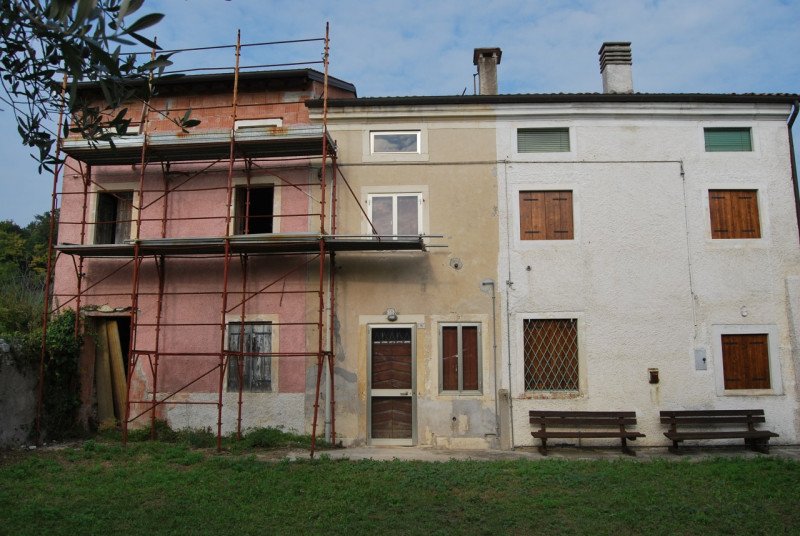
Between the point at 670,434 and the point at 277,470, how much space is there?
689 cm

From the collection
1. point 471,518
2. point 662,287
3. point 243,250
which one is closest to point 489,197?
point 662,287

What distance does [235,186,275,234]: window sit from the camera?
1232cm

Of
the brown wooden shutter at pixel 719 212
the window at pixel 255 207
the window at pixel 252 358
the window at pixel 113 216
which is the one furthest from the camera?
the window at pixel 113 216

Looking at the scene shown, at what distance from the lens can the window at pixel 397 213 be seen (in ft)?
39.1

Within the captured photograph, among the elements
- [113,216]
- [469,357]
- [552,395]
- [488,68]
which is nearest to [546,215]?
[469,357]

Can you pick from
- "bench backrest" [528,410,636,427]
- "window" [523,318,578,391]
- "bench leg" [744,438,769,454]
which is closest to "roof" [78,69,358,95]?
"window" [523,318,578,391]

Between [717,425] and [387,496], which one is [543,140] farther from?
[387,496]

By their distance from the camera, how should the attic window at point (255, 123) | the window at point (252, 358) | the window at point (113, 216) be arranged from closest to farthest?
the window at point (252, 358)
the window at point (113, 216)
the attic window at point (255, 123)

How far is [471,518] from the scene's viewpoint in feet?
22.7

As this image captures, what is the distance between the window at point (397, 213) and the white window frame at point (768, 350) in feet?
20.3

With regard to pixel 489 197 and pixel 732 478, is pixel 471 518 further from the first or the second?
pixel 489 197

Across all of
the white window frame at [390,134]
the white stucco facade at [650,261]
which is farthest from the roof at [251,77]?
the white stucco facade at [650,261]

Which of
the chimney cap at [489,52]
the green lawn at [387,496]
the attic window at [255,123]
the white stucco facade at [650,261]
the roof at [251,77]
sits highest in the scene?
the chimney cap at [489,52]

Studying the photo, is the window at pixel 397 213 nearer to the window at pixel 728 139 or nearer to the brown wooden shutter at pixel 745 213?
the window at pixel 728 139
